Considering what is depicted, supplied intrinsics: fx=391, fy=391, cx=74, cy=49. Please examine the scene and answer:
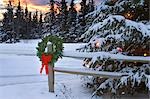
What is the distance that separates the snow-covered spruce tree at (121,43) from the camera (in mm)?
6816

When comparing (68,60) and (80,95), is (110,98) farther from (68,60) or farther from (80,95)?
(68,60)

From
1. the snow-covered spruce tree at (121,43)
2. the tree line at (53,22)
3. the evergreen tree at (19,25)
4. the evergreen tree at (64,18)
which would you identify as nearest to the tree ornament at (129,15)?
the snow-covered spruce tree at (121,43)

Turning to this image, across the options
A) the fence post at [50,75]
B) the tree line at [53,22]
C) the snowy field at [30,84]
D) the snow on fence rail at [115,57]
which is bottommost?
the snowy field at [30,84]

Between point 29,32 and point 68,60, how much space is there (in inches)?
730

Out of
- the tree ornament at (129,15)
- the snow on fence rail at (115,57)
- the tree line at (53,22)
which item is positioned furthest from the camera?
the tree line at (53,22)

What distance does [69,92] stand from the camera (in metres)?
7.41

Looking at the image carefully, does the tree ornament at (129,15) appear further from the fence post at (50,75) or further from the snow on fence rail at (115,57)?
the fence post at (50,75)

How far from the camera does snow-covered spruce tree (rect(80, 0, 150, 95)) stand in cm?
682

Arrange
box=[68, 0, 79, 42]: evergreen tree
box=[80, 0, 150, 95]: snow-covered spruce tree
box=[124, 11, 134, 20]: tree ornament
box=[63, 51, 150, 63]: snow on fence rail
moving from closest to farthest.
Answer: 1. box=[63, 51, 150, 63]: snow on fence rail
2. box=[80, 0, 150, 95]: snow-covered spruce tree
3. box=[124, 11, 134, 20]: tree ornament
4. box=[68, 0, 79, 42]: evergreen tree

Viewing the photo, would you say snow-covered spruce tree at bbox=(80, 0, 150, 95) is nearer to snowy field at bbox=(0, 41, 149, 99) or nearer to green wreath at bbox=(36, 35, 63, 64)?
snowy field at bbox=(0, 41, 149, 99)

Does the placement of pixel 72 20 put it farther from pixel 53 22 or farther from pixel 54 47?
pixel 54 47

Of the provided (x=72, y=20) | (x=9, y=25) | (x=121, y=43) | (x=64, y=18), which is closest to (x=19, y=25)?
(x=9, y=25)

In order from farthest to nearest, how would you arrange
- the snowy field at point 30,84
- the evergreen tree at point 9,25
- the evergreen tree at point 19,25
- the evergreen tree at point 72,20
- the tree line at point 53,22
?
the evergreen tree at point 19,25, the evergreen tree at point 9,25, the evergreen tree at point 72,20, the tree line at point 53,22, the snowy field at point 30,84

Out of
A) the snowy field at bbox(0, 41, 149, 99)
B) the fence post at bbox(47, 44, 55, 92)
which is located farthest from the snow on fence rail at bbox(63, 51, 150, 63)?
the snowy field at bbox(0, 41, 149, 99)
